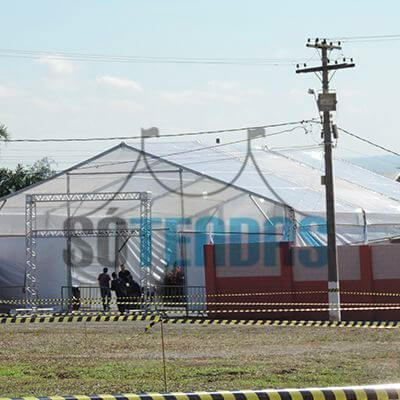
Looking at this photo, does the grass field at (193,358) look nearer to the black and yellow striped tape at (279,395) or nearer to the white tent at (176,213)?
the black and yellow striped tape at (279,395)

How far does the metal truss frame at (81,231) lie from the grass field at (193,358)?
9665 mm

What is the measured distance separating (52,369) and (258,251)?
18184 mm

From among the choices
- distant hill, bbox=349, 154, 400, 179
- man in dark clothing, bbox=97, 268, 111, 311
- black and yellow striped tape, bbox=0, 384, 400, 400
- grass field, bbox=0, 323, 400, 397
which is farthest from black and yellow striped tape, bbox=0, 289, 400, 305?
distant hill, bbox=349, 154, 400, 179

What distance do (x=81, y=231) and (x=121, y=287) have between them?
353 centimetres

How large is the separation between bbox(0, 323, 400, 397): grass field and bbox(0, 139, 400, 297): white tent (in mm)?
10663

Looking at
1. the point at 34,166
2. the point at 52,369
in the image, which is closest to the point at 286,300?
the point at 52,369

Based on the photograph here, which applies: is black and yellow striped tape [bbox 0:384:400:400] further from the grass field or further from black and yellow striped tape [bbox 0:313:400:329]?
black and yellow striped tape [bbox 0:313:400:329]

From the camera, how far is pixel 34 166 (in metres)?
92.2

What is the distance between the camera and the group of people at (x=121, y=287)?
3981 centimetres

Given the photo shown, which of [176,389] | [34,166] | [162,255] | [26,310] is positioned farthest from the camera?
[34,166]

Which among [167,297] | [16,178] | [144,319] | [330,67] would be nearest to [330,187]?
[330,67]

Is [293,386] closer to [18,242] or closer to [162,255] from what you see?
[162,255]

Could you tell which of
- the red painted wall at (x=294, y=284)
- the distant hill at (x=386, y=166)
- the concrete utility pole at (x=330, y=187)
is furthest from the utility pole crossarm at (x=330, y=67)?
the distant hill at (x=386, y=166)

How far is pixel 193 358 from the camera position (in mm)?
20031
